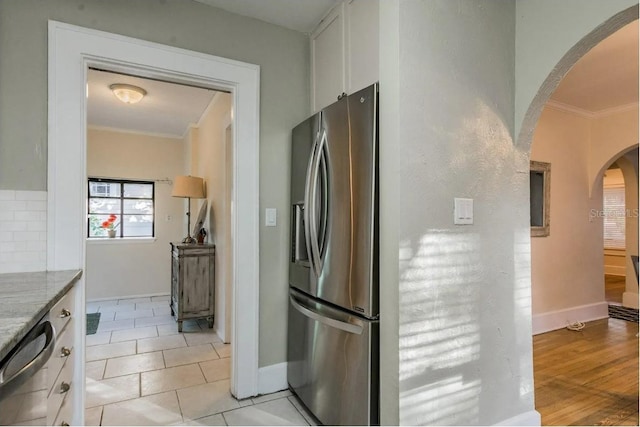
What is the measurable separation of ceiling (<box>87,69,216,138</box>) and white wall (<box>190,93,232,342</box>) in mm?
221

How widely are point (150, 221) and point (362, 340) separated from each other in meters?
5.01

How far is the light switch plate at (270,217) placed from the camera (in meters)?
2.39

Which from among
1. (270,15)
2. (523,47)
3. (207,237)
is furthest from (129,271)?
(523,47)

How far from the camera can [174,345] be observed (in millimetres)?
3301

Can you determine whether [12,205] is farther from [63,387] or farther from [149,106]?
[149,106]

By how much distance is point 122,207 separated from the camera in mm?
5531

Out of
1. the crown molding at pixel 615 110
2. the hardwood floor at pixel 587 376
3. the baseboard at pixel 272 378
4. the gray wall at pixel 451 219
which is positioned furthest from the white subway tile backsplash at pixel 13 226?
the crown molding at pixel 615 110

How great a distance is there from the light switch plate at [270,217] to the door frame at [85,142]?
0.08 metres

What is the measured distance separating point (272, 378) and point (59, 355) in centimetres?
133

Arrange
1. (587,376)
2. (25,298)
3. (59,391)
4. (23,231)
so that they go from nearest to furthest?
(25,298) < (59,391) < (23,231) < (587,376)

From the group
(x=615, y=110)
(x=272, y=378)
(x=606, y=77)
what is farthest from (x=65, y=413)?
(x=615, y=110)

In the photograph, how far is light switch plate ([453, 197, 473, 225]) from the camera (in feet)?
5.52

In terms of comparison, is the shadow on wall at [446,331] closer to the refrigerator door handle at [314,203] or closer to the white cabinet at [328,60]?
the refrigerator door handle at [314,203]

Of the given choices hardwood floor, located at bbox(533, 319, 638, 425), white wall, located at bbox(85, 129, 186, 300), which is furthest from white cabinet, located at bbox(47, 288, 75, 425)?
white wall, located at bbox(85, 129, 186, 300)
